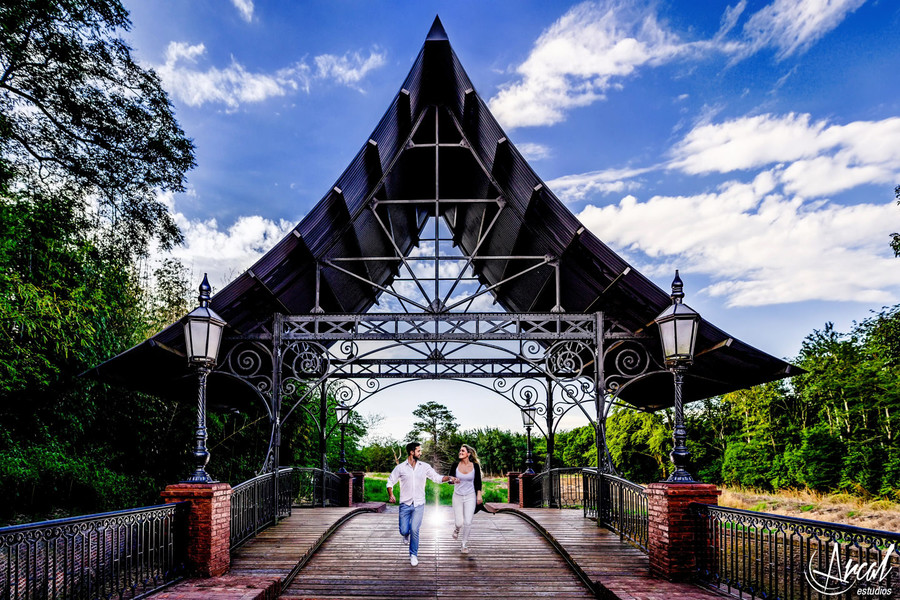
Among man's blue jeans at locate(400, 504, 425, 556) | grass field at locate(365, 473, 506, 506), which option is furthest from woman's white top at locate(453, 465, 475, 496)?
grass field at locate(365, 473, 506, 506)

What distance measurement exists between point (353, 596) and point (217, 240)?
75.2 ft

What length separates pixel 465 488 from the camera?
8258 millimetres

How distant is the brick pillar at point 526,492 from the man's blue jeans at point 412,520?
27.8 feet

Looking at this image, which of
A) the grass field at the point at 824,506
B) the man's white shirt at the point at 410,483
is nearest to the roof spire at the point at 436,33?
the man's white shirt at the point at 410,483

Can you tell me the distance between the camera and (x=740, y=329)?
32.2 m

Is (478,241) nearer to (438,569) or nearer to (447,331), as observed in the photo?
(447,331)

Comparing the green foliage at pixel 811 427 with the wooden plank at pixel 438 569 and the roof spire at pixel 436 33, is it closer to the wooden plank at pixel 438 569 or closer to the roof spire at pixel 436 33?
the wooden plank at pixel 438 569

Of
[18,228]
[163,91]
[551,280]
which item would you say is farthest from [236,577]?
[163,91]

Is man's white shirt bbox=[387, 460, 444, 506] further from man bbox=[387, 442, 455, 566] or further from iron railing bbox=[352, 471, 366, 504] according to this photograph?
iron railing bbox=[352, 471, 366, 504]

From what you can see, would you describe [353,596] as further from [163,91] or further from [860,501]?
[860,501]

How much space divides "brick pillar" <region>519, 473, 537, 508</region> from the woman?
7365 millimetres

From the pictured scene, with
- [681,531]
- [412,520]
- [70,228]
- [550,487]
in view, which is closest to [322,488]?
[550,487]

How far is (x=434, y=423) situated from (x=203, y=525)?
85.7ft

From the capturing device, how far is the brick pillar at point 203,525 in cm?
669
